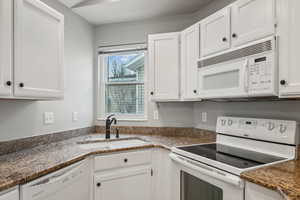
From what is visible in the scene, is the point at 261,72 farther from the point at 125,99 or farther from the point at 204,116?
the point at 125,99

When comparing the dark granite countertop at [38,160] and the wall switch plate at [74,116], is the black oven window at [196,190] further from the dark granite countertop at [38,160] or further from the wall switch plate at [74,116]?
the wall switch plate at [74,116]

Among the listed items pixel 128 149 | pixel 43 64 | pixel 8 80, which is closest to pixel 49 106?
pixel 43 64

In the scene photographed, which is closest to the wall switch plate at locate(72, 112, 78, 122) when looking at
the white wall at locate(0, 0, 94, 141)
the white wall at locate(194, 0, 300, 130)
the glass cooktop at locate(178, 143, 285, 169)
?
the white wall at locate(0, 0, 94, 141)

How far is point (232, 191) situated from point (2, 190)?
4.19 feet

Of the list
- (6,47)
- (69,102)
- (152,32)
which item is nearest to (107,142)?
(69,102)

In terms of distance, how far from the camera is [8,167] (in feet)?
3.97

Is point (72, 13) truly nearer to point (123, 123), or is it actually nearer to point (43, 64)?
point (43, 64)

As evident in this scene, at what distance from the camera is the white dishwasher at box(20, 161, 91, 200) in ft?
3.66

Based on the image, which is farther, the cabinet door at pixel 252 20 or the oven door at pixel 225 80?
the oven door at pixel 225 80

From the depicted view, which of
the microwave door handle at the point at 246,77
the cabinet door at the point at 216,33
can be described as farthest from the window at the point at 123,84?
the microwave door handle at the point at 246,77

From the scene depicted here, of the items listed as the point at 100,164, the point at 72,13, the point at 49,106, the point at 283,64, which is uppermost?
the point at 72,13

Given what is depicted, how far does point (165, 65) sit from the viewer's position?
228 cm

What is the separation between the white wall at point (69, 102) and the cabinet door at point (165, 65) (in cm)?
95

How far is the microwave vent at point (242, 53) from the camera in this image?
4.22ft
